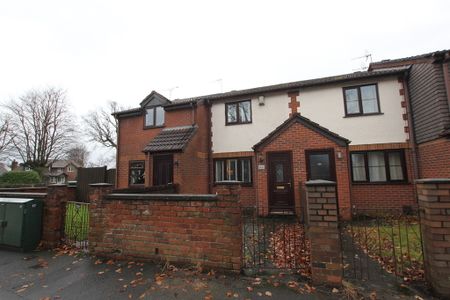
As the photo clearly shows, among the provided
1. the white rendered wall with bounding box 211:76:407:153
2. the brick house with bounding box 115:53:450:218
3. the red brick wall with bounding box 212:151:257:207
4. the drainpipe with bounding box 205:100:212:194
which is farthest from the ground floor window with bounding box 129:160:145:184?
the red brick wall with bounding box 212:151:257:207

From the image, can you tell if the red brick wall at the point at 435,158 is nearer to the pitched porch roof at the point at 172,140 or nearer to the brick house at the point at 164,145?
the brick house at the point at 164,145

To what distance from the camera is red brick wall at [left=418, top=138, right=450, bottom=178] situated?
739 cm

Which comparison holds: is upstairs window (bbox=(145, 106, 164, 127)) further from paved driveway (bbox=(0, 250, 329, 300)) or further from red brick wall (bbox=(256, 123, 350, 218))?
paved driveway (bbox=(0, 250, 329, 300))

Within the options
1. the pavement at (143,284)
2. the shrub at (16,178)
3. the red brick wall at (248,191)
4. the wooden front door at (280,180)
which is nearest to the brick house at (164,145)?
the red brick wall at (248,191)

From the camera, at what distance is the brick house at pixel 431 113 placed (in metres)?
7.46

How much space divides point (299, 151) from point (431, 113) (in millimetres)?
4689

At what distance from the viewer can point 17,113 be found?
29.8 m

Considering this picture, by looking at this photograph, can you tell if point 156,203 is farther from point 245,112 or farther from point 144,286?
point 245,112

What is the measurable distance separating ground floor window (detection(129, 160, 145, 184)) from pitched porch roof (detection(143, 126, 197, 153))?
227 centimetres

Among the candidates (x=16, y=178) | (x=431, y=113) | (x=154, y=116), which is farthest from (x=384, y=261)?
(x=16, y=178)

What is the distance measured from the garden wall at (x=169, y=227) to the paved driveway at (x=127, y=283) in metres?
0.26

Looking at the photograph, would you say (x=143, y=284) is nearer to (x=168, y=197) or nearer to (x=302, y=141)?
(x=168, y=197)

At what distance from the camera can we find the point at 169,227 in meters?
4.25

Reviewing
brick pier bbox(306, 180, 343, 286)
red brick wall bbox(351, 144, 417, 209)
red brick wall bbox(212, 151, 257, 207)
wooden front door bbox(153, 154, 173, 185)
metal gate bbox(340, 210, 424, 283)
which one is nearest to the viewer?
brick pier bbox(306, 180, 343, 286)
